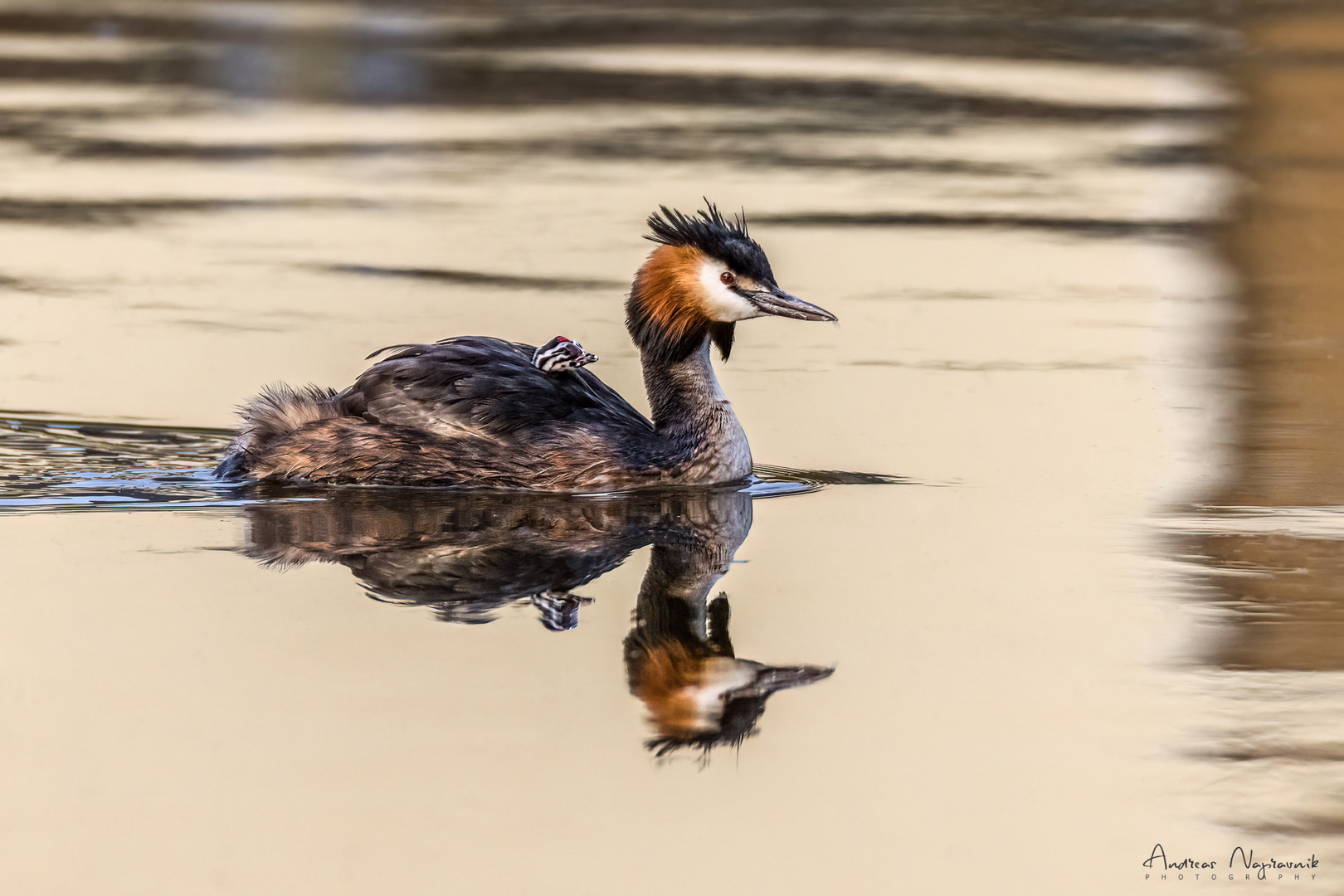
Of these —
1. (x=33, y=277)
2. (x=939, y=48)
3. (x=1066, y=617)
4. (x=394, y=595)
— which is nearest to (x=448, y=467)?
(x=394, y=595)

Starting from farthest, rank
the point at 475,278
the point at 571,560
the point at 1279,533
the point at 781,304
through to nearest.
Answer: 1. the point at 475,278
2. the point at 781,304
3. the point at 1279,533
4. the point at 571,560

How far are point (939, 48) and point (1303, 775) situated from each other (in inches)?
713

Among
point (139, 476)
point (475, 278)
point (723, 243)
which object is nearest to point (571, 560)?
point (723, 243)

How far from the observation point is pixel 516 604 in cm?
725

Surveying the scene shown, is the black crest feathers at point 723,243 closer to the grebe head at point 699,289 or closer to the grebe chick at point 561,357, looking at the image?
the grebe head at point 699,289

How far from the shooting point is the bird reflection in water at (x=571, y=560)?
21.4ft

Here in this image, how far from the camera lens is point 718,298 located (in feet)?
30.5

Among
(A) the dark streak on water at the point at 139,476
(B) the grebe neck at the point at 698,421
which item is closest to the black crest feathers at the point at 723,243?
(B) the grebe neck at the point at 698,421

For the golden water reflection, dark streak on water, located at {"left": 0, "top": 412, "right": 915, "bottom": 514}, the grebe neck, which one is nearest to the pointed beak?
the grebe neck

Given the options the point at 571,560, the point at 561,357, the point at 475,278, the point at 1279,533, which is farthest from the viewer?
the point at 475,278

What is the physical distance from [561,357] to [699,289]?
26.9 inches

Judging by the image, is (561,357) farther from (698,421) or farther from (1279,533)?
(1279,533)

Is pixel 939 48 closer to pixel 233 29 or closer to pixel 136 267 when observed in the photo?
pixel 233 29

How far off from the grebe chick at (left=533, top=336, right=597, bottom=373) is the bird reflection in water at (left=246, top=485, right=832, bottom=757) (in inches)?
23.1
